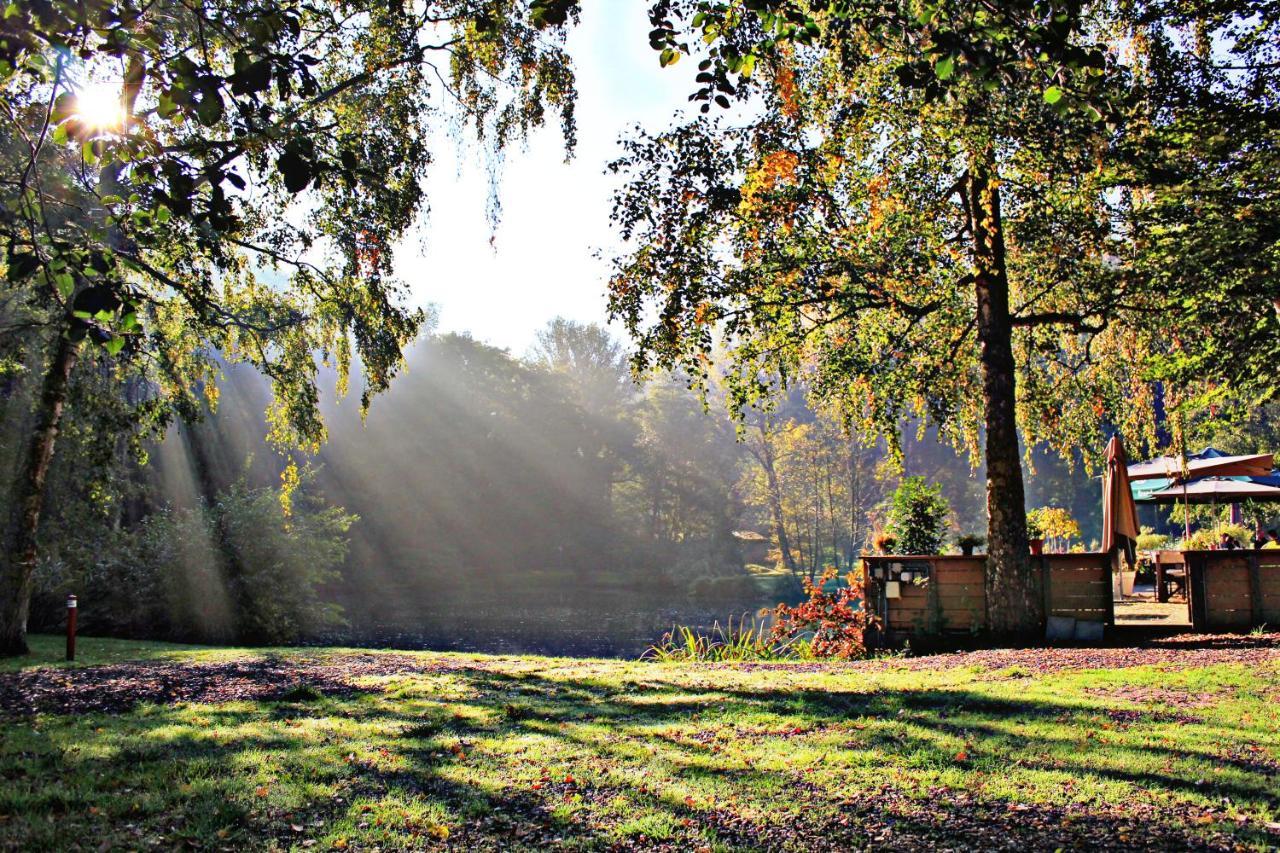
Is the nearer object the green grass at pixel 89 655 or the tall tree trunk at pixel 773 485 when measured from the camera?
the green grass at pixel 89 655

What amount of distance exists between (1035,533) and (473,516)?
36.2m

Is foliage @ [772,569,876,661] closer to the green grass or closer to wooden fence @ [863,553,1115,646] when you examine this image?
wooden fence @ [863,553,1115,646]

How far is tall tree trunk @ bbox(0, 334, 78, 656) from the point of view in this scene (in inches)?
432

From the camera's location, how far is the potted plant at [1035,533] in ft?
38.7

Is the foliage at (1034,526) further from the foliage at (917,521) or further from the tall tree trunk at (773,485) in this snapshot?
the tall tree trunk at (773,485)

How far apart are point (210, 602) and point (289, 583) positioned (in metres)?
1.62

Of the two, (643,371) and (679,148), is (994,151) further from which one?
A: (643,371)

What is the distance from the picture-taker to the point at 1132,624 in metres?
10.8

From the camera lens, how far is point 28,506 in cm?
1100

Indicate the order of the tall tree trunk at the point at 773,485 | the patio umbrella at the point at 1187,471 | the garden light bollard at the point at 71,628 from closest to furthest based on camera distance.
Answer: the garden light bollard at the point at 71,628
the patio umbrella at the point at 1187,471
the tall tree trunk at the point at 773,485

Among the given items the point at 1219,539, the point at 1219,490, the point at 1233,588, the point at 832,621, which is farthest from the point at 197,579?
the point at 1219,539

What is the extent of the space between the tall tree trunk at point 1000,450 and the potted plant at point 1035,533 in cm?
57

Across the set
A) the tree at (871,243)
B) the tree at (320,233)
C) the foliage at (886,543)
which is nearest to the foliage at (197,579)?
the tree at (320,233)

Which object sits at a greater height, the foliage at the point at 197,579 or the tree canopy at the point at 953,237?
the tree canopy at the point at 953,237
